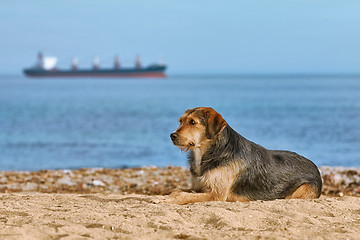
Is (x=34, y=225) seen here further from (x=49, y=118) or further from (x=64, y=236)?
(x=49, y=118)

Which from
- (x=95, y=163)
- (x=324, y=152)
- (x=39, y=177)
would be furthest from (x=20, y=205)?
(x=324, y=152)

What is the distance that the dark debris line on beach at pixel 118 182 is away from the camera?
8719 millimetres

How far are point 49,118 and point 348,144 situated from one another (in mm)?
20006

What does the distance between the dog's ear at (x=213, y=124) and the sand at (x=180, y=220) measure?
32.2 inches

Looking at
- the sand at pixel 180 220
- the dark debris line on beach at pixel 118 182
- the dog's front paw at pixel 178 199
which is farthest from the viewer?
the dark debris line on beach at pixel 118 182

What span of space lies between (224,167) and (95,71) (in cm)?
13006

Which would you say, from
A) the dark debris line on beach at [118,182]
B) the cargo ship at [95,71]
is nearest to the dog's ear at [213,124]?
the dark debris line on beach at [118,182]

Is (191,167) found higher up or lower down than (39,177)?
higher up

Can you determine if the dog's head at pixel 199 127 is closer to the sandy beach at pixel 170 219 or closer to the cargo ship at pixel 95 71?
the sandy beach at pixel 170 219

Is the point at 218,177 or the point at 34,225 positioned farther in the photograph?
the point at 218,177

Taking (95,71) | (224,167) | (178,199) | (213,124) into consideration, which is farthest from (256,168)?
(95,71)

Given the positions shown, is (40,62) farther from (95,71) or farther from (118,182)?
(118,182)

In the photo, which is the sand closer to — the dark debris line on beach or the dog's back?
the dog's back

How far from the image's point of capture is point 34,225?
4578mm
